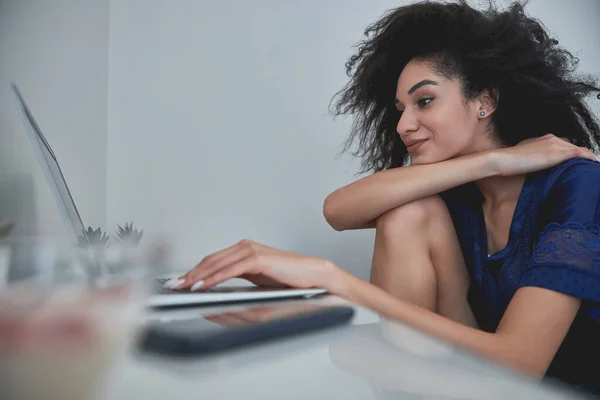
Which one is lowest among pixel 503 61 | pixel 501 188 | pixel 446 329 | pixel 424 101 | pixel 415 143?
pixel 446 329

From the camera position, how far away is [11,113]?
101 centimetres

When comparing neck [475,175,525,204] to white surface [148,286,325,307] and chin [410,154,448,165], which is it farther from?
white surface [148,286,325,307]

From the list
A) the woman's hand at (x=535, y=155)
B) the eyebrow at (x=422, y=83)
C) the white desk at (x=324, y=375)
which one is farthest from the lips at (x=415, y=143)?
the white desk at (x=324, y=375)

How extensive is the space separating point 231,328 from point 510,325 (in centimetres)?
61

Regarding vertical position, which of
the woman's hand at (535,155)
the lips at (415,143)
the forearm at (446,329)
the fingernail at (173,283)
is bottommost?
the forearm at (446,329)

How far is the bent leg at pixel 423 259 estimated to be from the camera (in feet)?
3.73

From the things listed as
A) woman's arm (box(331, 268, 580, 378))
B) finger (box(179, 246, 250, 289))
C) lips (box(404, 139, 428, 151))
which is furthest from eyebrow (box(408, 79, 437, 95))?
finger (box(179, 246, 250, 289))

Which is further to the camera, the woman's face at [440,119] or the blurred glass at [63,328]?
the woman's face at [440,119]

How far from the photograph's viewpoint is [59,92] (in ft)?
5.40

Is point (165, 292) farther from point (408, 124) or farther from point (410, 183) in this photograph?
point (408, 124)

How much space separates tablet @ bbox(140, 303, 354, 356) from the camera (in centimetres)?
27

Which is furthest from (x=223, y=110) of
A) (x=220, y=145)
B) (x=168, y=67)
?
(x=168, y=67)

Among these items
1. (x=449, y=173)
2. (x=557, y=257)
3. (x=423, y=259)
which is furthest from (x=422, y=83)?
(x=557, y=257)

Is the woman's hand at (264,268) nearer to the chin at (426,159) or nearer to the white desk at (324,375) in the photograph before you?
the white desk at (324,375)
